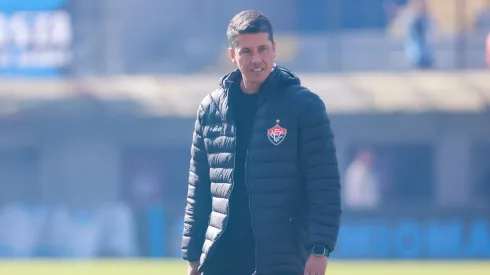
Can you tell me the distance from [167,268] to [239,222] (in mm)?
11831

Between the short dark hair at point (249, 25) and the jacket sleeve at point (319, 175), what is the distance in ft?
1.17

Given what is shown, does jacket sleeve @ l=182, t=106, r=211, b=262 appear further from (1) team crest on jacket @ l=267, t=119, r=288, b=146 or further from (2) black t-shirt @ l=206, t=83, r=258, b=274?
(1) team crest on jacket @ l=267, t=119, r=288, b=146

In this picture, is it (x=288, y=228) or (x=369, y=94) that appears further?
(x=369, y=94)

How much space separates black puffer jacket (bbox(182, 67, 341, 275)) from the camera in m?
5.23

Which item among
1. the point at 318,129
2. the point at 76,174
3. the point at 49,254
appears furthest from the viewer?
the point at 76,174

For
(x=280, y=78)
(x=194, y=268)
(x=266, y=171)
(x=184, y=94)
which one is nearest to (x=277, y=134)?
(x=266, y=171)

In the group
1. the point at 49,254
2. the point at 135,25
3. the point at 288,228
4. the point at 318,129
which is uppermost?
the point at 135,25

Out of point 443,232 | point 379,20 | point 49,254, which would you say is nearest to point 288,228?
point 443,232

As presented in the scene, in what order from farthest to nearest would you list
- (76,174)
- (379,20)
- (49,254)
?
(379,20)
(76,174)
(49,254)

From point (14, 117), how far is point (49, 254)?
7075 millimetres

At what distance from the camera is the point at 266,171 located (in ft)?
17.3

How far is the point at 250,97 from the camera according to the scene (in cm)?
549

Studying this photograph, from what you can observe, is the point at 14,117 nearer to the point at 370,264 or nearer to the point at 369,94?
the point at 369,94

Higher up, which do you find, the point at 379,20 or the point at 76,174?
the point at 379,20
